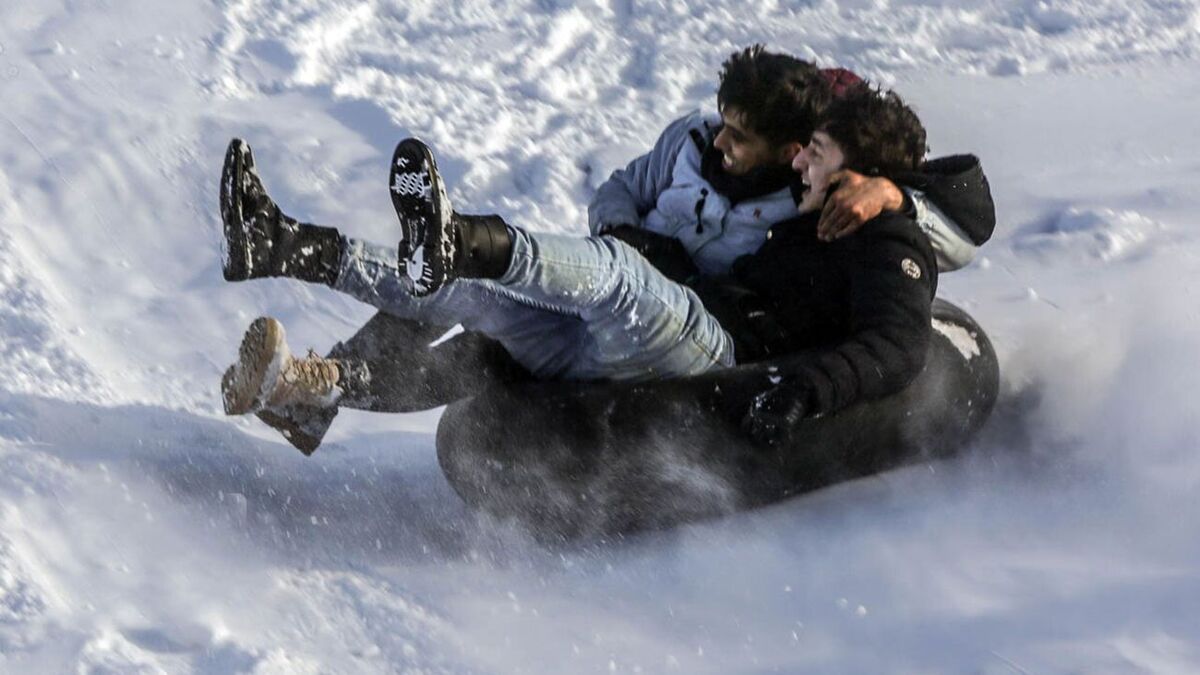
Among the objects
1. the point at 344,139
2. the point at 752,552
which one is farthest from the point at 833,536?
the point at 344,139

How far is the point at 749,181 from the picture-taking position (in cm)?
349

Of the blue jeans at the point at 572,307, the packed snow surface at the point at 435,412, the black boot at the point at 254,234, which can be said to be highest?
the black boot at the point at 254,234

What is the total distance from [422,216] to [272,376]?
54 centimetres

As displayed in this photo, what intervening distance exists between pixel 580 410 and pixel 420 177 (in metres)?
0.69

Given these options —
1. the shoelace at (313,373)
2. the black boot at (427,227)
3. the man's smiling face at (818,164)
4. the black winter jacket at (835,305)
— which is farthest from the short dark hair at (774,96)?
the shoelace at (313,373)

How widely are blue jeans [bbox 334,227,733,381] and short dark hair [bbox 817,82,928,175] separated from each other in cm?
50

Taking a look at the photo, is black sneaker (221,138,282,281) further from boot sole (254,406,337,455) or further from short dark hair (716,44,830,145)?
short dark hair (716,44,830,145)

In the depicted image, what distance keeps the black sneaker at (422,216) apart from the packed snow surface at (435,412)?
0.69m

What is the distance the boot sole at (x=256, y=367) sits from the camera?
295 cm

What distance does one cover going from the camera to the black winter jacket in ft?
10.0

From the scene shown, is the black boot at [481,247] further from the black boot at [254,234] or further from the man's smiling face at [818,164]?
the man's smiling face at [818,164]

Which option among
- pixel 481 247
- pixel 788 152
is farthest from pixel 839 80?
pixel 481 247

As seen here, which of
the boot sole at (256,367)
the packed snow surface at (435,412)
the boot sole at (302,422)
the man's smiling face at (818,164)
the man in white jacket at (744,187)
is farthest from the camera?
the man in white jacket at (744,187)

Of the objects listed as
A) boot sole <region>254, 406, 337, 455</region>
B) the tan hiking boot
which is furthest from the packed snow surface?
the tan hiking boot
